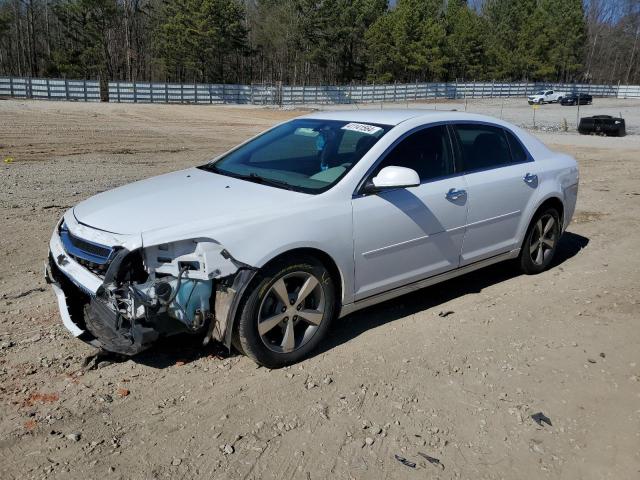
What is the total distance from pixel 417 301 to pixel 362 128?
1.57m

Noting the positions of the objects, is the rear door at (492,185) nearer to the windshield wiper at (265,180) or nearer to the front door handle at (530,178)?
the front door handle at (530,178)

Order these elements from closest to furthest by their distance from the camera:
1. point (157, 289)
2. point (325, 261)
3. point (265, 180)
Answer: point (157, 289) → point (325, 261) → point (265, 180)

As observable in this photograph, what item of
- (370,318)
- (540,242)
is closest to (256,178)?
(370,318)

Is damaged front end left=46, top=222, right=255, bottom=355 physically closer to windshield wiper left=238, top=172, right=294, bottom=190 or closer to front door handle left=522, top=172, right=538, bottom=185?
windshield wiper left=238, top=172, right=294, bottom=190

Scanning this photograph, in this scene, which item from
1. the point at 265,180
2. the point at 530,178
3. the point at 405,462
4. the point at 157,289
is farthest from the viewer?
the point at 530,178

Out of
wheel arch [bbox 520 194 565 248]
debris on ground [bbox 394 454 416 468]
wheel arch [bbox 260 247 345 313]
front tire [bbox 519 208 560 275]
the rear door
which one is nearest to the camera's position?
debris on ground [bbox 394 454 416 468]

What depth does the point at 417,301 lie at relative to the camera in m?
5.12

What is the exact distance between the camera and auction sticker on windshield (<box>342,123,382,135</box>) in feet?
14.7

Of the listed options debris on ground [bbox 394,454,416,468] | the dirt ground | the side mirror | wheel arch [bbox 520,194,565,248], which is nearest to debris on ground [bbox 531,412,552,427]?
the dirt ground

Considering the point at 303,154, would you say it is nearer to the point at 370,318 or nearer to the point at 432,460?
the point at 370,318

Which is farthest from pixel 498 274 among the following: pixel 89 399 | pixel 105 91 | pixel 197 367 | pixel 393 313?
pixel 105 91

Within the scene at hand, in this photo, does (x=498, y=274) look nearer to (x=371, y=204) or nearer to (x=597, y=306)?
(x=597, y=306)

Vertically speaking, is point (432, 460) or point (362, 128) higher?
point (362, 128)

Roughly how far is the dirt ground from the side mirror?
114 centimetres
